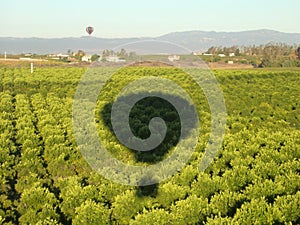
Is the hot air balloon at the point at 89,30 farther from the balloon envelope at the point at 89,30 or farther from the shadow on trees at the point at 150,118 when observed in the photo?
the shadow on trees at the point at 150,118

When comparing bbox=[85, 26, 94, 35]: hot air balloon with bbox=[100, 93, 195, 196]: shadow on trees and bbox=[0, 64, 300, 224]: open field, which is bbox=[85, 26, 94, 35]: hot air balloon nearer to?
bbox=[100, 93, 195, 196]: shadow on trees

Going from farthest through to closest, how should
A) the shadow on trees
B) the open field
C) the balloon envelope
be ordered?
the balloon envelope → the shadow on trees → the open field

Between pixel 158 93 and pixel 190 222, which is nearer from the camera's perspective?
pixel 190 222

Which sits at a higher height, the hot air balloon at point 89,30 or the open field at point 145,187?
the hot air balloon at point 89,30

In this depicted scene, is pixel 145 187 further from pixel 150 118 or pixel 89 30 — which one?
pixel 89 30

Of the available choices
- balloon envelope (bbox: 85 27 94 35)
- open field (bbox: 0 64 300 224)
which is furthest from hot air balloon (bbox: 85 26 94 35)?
open field (bbox: 0 64 300 224)

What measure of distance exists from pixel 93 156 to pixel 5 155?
2846mm

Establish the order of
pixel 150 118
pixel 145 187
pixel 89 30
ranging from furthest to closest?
pixel 89 30, pixel 150 118, pixel 145 187

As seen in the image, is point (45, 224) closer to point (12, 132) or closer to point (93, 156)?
point (93, 156)

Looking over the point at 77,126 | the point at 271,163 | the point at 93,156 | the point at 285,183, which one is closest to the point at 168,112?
the point at 77,126

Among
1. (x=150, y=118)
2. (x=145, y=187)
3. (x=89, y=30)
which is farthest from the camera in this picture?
(x=89, y=30)

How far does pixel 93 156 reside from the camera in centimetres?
1207

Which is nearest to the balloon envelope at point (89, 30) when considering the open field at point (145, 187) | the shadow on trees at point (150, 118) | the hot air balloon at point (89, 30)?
the hot air balloon at point (89, 30)

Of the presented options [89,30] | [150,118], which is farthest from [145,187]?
[89,30]
